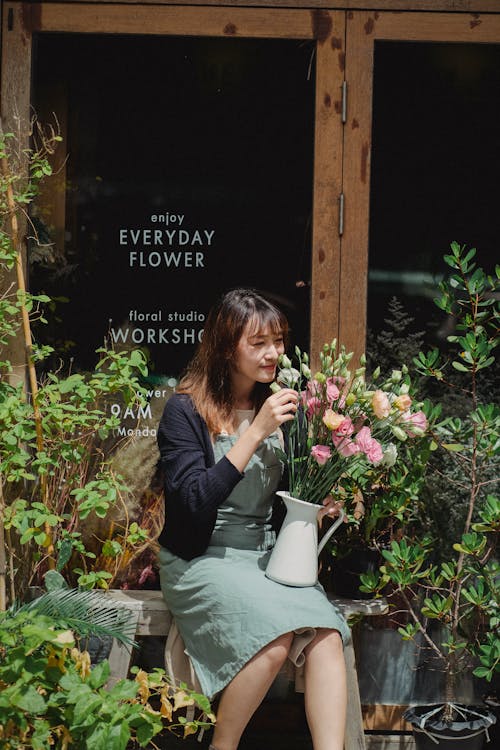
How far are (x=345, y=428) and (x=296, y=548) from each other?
42 centimetres

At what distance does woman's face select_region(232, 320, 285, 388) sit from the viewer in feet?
9.57

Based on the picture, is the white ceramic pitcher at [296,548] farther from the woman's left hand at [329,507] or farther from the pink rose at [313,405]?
the pink rose at [313,405]

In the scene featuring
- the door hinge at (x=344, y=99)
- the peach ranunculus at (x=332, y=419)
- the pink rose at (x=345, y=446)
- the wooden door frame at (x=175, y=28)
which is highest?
the wooden door frame at (x=175, y=28)

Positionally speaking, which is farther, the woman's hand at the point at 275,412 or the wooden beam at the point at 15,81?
the wooden beam at the point at 15,81

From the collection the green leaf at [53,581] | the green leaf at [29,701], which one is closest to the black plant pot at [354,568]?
the green leaf at [53,581]

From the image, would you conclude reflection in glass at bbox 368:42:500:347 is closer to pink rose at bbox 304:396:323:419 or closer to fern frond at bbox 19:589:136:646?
pink rose at bbox 304:396:323:419

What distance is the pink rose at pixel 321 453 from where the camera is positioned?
105 inches

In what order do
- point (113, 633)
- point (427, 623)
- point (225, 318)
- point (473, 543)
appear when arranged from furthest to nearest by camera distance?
point (427, 623)
point (225, 318)
point (473, 543)
point (113, 633)

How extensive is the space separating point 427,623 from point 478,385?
3.13 feet

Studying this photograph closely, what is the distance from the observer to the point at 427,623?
3.35 m

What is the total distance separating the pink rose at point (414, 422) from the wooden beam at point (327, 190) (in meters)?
0.73

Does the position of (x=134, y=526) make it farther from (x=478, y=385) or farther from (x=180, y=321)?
(x=478, y=385)

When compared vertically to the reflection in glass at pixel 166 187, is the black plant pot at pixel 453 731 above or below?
below

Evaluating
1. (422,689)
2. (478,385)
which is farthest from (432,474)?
(422,689)
